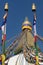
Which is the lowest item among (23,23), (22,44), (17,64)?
(17,64)

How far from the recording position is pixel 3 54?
22.1 metres

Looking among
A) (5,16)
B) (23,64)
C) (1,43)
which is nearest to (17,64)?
(23,64)

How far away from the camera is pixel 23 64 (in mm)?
22859

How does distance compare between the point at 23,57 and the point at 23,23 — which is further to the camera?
the point at 23,23

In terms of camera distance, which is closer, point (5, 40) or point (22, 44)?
point (5, 40)

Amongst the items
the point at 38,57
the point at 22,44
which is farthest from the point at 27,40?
the point at 38,57

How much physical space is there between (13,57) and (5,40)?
8.43 ft

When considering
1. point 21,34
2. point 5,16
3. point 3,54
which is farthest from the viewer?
point 21,34

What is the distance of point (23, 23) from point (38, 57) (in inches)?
196

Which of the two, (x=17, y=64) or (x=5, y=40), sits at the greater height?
(x=5, y=40)

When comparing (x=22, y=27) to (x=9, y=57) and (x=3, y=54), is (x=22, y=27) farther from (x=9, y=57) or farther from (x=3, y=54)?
(x=3, y=54)

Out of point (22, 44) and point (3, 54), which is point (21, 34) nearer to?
point (22, 44)

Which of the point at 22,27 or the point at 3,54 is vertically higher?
the point at 22,27

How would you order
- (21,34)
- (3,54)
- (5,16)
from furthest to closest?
(21,34), (5,16), (3,54)
